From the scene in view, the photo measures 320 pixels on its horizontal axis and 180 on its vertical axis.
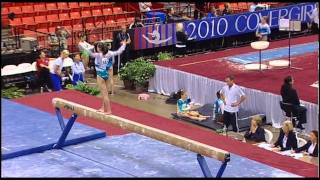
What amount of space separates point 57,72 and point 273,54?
5063 mm

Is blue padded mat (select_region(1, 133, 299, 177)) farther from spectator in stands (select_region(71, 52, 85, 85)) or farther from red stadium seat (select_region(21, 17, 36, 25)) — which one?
red stadium seat (select_region(21, 17, 36, 25))

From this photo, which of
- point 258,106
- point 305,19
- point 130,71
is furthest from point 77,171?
point 305,19

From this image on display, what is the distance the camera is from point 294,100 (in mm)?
9961

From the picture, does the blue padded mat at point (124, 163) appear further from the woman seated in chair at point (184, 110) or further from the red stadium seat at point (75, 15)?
the red stadium seat at point (75, 15)

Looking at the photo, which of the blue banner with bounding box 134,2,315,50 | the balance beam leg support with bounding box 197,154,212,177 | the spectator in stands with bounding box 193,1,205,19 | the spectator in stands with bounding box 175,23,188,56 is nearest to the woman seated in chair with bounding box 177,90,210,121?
the blue banner with bounding box 134,2,315,50

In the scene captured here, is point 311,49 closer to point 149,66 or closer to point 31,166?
point 149,66

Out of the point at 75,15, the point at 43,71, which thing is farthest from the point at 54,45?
the point at 75,15

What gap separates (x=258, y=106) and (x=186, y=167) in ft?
14.6

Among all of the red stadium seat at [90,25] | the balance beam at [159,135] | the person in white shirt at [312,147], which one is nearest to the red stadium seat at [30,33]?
the red stadium seat at [90,25]

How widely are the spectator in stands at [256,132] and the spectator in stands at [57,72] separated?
432 centimetres

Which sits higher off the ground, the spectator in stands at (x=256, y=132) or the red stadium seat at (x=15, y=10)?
the red stadium seat at (x=15, y=10)

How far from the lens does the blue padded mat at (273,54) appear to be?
545 inches

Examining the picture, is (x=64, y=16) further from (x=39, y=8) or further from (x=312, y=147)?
(x=312, y=147)

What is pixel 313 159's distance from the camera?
27.5ft
